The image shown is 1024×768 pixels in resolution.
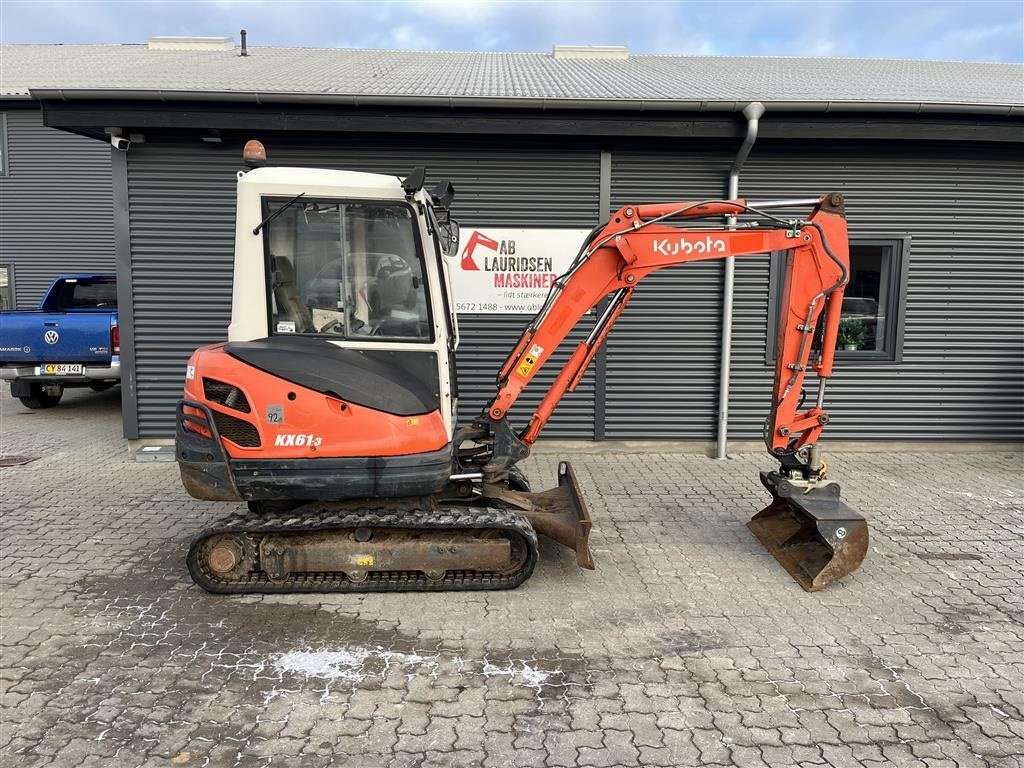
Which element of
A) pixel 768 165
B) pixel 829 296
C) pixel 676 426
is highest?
pixel 768 165

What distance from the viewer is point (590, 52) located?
39.2 feet

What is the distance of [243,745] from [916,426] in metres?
7.76

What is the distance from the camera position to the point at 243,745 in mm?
2854

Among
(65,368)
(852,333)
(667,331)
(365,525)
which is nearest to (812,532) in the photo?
(365,525)

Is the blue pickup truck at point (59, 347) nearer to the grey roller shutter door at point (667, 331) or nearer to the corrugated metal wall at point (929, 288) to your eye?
the grey roller shutter door at point (667, 331)

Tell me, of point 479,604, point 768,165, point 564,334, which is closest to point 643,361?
point 768,165

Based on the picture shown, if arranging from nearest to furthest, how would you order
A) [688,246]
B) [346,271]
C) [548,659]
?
[548,659] → [346,271] → [688,246]

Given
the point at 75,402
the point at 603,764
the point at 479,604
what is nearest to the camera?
the point at 603,764

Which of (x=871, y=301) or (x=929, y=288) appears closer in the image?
(x=929, y=288)

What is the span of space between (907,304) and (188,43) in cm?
1259

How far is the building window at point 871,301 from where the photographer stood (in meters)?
7.61

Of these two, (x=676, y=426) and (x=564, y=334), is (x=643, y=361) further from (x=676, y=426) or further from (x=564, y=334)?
(x=564, y=334)

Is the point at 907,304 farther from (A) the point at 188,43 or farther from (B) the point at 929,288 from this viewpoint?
(A) the point at 188,43

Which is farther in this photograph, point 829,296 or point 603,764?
point 829,296
